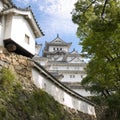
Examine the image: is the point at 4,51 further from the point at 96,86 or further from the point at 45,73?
the point at 96,86

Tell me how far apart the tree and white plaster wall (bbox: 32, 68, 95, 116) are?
248cm

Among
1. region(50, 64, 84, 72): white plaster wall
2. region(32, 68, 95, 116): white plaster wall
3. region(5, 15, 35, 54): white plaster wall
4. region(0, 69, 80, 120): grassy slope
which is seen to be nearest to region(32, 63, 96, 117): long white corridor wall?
region(32, 68, 95, 116): white plaster wall

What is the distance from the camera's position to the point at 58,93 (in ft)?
61.6

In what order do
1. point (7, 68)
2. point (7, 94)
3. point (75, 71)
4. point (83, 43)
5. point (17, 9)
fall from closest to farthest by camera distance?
point (7, 94) < point (7, 68) < point (17, 9) < point (83, 43) < point (75, 71)

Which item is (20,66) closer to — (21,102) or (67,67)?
(21,102)

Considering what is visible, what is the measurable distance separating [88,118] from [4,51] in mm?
10536

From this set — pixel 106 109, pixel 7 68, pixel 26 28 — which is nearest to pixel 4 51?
pixel 7 68

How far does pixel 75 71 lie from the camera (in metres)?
62.6

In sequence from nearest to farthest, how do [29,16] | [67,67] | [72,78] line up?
[29,16]
[72,78]
[67,67]

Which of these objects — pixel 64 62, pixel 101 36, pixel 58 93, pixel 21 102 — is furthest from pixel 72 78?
pixel 21 102

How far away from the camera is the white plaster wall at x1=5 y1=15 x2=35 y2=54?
1552 centimetres

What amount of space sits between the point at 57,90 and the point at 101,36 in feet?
15.5

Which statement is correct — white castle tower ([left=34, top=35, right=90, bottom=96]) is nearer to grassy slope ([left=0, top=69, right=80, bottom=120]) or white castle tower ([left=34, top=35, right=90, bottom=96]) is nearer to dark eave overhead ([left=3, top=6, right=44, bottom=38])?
dark eave overhead ([left=3, top=6, right=44, bottom=38])

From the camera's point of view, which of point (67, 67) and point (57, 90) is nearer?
point (57, 90)
